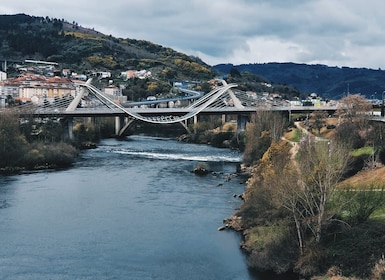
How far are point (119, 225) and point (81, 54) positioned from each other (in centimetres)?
9132

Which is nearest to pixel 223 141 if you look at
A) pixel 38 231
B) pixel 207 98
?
pixel 207 98

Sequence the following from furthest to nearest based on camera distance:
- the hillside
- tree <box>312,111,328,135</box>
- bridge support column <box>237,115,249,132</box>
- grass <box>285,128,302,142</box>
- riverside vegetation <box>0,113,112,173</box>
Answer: the hillside
bridge support column <box>237,115,249,132</box>
tree <box>312,111,328,135</box>
grass <box>285,128,302,142</box>
riverside vegetation <box>0,113,112,173</box>

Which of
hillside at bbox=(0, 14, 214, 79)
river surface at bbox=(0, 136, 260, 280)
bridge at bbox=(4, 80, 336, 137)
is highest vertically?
hillside at bbox=(0, 14, 214, 79)

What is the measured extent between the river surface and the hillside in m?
70.4

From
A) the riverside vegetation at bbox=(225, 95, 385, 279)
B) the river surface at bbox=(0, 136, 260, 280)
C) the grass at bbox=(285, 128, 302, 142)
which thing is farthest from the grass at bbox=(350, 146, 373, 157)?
the grass at bbox=(285, 128, 302, 142)

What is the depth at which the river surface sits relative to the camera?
50.7ft

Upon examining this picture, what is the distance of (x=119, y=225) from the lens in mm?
19953

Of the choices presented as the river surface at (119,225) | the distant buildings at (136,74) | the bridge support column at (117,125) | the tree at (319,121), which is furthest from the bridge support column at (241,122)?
the distant buildings at (136,74)

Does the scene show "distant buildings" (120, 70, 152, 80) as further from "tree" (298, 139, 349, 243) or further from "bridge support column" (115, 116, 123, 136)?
"tree" (298, 139, 349, 243)

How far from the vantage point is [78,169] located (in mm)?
33406

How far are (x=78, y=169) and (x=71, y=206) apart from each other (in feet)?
35.1

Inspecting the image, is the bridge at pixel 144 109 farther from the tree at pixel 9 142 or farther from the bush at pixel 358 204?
the bush at pixel 358 204

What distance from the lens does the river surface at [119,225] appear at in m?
15.5

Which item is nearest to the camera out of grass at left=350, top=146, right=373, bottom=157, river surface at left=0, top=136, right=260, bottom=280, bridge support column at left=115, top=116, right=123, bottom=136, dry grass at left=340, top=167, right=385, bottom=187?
river surface at left=0, top=136, right=260, bottom=280
